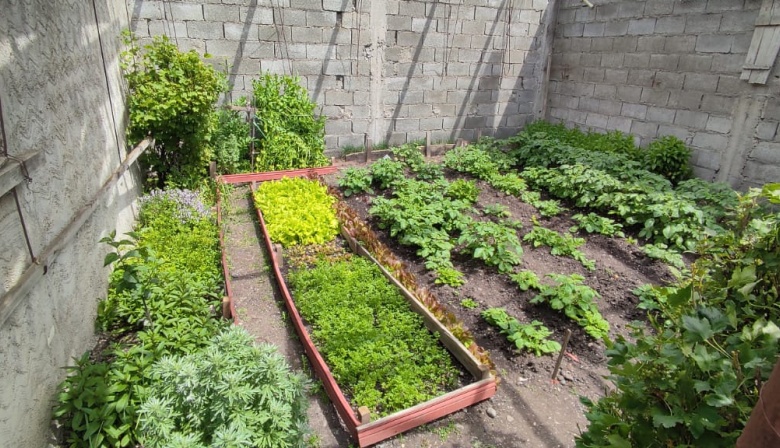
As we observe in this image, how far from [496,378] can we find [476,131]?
23.5 ft

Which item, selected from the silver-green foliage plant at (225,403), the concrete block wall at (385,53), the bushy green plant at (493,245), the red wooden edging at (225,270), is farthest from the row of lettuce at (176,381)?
the concrete block wall at (385,53)

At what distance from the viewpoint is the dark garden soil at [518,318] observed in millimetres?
3074

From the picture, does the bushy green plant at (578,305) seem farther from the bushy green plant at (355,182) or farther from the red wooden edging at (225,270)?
the bushy green plant at (355,182)

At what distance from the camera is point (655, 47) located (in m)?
7.40

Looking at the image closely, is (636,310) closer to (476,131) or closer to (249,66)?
(476,131)

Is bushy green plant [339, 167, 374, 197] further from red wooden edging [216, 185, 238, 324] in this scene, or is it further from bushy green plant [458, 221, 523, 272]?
bushy green plant [458, 221, 523, 272]

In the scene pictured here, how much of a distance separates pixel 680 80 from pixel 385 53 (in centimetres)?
522

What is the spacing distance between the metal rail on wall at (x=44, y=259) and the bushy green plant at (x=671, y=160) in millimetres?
7956

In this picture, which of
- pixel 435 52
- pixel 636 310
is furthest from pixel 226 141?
pixel 636 310

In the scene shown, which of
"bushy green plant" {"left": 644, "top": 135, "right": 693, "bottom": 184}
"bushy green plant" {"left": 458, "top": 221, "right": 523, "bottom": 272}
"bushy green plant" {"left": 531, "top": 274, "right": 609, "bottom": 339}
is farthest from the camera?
"bushy green plant" {"left": 644, "top": 135, "right": 693, "bottom": 184}

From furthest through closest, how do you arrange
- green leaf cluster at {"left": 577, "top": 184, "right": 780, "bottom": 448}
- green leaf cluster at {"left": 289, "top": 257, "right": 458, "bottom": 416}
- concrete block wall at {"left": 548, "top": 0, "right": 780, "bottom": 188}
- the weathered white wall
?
concrete block wall at {"left": 548, "top": 0, "right": 780, "bottom": 188} < green leaf cluster at {"left": 289, "top": 257, "right": 458, "bottom": 416} < the weathered white wall < green leaf cluster at {"left": 577, "top": 184, "right": 780, "bottom": 448}

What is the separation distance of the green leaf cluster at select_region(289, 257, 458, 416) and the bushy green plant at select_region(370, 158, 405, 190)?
2568mm

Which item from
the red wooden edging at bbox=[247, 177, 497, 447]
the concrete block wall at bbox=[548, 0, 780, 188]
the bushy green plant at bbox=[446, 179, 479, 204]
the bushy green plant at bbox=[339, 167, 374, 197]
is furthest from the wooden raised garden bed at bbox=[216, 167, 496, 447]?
the concrete block wall at bbox=[548, 0, 780, 188]

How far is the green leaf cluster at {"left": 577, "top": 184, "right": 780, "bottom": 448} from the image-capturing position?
1266mm
